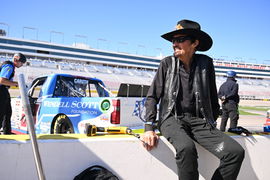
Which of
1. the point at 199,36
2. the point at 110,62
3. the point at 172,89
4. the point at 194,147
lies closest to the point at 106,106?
the point at 172,89

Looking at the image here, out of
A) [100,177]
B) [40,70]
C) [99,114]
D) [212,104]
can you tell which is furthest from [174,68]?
[40,70]

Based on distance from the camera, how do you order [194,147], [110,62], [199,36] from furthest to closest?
1. [110,62]
2. [199,36]
3. [194,147]

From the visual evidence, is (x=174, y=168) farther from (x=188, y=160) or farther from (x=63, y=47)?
(x=63, y=47)

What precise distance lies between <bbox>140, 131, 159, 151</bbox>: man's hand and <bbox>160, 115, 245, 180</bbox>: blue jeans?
A: 114mm

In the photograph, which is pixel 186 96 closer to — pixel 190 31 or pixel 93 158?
pixel 190 31

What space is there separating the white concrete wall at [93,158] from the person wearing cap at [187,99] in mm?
156

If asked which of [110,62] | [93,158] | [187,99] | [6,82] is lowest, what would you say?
[93,158]

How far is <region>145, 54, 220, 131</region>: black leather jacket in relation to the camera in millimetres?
2277

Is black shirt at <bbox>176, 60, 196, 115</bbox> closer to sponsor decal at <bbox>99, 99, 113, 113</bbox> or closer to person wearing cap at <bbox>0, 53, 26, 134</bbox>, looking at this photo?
sponsor decal at <bbox>99, 99, 113, 113</bbox>

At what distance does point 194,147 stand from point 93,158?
2.84ft

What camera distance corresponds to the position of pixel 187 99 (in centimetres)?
230

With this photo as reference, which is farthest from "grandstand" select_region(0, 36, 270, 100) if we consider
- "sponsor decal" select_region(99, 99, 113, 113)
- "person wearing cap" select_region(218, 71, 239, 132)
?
"sponsor decal" select_region(99, 99, 113, 113)

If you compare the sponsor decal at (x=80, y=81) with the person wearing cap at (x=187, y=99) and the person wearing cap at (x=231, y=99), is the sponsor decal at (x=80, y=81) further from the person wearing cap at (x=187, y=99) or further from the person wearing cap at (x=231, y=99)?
the person wearing cap at (x=231, y=99)

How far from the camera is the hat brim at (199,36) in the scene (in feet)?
7.76
